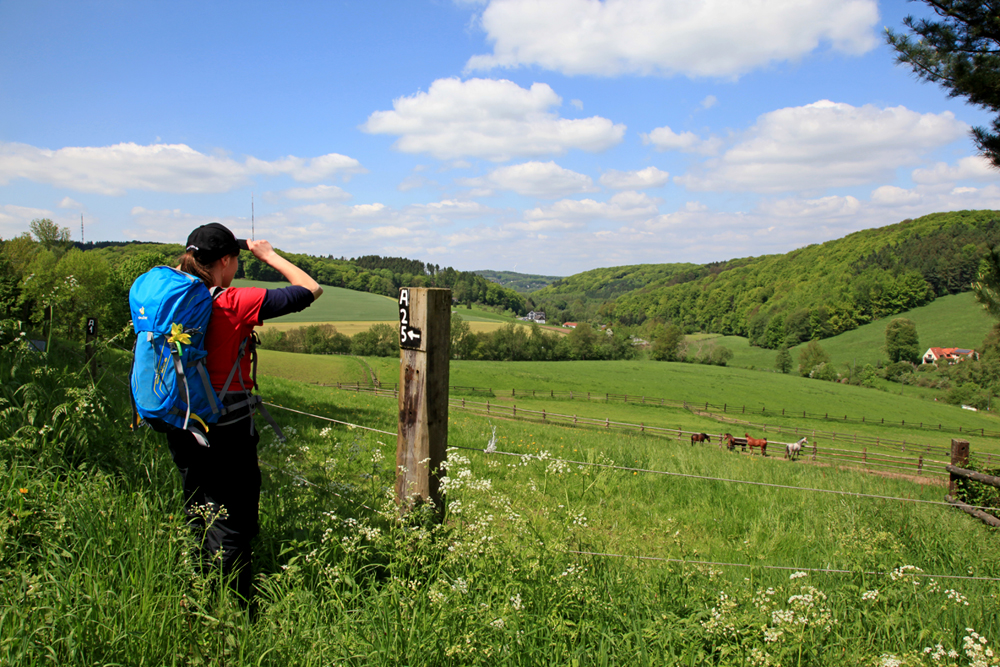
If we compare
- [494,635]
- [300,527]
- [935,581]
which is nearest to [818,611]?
[935,581]

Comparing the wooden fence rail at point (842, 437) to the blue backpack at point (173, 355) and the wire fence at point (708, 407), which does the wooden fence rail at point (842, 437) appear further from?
the blue backpack at point (173, 355)

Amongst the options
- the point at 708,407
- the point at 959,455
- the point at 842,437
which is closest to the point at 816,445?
the point at 842,437

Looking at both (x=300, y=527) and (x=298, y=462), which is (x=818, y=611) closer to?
(x=300, y=527)

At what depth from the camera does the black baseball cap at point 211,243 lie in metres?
2.78

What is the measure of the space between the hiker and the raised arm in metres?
0.07

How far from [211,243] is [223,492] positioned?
1.34 m

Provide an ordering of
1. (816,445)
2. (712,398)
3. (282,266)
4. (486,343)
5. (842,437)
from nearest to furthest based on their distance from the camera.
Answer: (282,266) → (816,445) → (842,437) → (712,398) → (486,343)

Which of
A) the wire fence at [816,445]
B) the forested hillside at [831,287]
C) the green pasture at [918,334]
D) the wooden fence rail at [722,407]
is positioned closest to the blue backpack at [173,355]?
the wire fence at [816,445]

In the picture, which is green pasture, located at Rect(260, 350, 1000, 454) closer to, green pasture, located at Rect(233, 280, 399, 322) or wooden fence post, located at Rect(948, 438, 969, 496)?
green pasture, located at Rect(233, 280, 399, 322)

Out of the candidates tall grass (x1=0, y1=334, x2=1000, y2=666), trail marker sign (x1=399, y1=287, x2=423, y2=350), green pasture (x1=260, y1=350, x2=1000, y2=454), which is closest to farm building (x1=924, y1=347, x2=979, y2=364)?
green pasture (x1=260, y1=350, x2=1000, y2=454)

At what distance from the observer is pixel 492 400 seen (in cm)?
4762

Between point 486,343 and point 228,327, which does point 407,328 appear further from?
point 486,343

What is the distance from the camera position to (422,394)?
10.6 feet

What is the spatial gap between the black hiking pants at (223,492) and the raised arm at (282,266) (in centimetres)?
80
